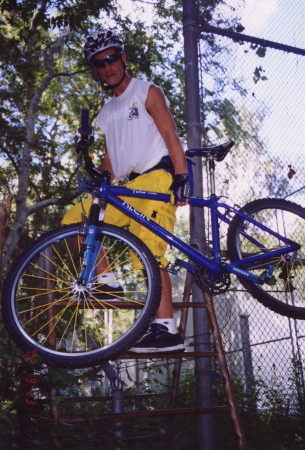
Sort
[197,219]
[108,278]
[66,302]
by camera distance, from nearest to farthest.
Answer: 1. [66,302]
2. [108,278]
3. [197,219]

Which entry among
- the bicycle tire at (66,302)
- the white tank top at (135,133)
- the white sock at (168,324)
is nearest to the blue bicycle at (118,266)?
the bicycle tire at (66,302)

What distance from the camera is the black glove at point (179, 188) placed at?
302 centimetres

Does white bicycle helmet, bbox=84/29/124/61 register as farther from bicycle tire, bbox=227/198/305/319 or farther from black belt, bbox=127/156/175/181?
bicycle tire, bbox=227/198/305/319

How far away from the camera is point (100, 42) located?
312 centimetres

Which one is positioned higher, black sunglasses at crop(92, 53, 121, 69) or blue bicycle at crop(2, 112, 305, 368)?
black sunglasses at crop(92, 53, 121, 69)

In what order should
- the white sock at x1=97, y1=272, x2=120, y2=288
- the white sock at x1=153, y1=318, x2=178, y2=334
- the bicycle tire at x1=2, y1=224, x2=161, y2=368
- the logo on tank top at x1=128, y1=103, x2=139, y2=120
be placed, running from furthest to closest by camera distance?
1. the logo on tank top at x1=128, y1=103, x2=139, y2=120
2. the white sock at x1=97, y1=272, x2=120, y2=288
3. the white sock at x1=153, y1=318, x2=178, y2=334
4. the bicycle tire at x1=2, y1=224, x2=161, y2=368

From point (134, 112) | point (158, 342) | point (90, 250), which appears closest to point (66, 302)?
point (90, 250)

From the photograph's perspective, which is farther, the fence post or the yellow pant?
the fence post

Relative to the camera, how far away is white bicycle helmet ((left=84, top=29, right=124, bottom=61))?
3.12 m

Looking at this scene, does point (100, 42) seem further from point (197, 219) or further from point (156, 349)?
point (156, 349)

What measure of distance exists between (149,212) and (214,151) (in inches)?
26.6

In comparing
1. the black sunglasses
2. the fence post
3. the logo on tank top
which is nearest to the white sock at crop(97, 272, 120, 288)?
the fence post

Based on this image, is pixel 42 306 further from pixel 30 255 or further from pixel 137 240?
pixel 137 240

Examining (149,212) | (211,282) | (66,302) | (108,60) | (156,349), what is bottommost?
(156,349)
